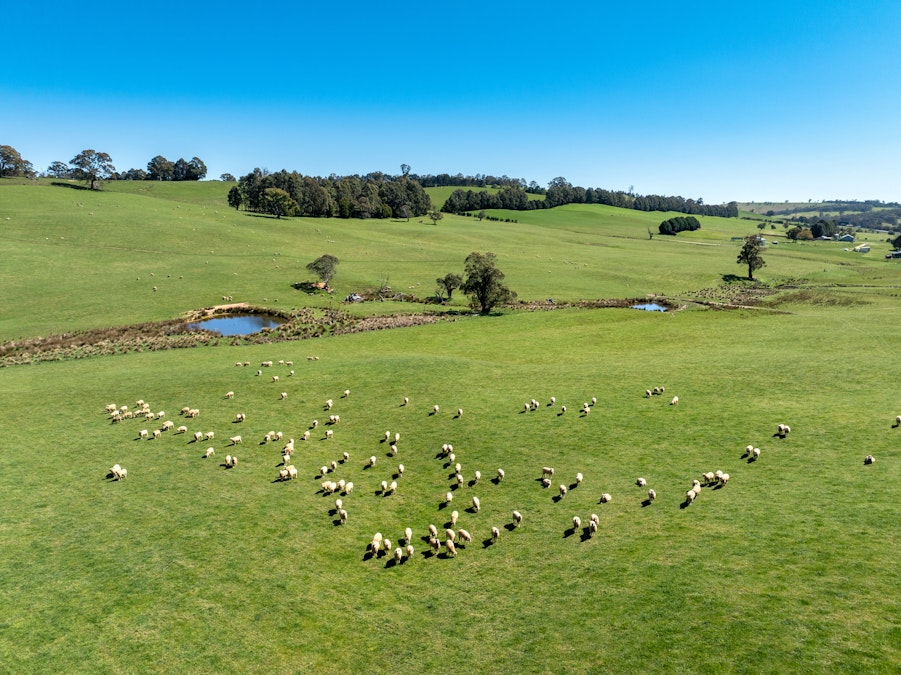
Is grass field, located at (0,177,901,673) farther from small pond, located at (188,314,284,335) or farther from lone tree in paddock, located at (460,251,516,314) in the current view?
lone tree in paddock, located at (460,251,516,314)

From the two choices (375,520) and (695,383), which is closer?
(375,520)

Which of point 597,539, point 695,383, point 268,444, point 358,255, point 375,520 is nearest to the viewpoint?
point 597,539

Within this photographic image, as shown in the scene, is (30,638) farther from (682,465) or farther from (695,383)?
(695,383)

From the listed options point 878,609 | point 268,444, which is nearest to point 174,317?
point 268,444

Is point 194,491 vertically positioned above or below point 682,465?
below

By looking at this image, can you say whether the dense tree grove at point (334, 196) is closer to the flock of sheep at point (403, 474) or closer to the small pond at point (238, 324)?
the small pond at point (238, 324)

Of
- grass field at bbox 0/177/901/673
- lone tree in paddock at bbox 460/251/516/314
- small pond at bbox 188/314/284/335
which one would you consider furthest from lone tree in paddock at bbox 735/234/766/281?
small pond at bbox 188/314/284/335

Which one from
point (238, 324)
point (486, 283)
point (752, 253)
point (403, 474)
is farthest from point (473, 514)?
point (752, 253)

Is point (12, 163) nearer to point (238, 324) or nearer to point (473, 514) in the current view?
point (238, 324)
